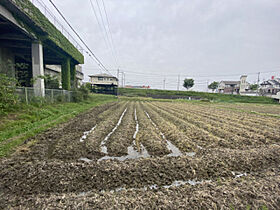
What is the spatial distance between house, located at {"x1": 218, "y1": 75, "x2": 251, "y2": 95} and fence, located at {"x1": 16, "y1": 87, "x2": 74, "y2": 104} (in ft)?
243

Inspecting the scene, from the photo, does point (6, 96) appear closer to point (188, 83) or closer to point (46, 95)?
point (46, 95)

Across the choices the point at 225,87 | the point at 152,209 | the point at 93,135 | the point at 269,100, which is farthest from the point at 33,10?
the point at 225,87

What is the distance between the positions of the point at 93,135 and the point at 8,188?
3.07 metres

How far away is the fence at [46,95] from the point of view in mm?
8208

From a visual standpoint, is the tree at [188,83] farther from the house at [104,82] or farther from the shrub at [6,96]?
the shrub at [6,96]

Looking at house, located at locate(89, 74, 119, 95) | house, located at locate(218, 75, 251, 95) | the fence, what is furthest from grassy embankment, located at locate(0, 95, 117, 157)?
house, located at locate(218, 75, 251, 95)

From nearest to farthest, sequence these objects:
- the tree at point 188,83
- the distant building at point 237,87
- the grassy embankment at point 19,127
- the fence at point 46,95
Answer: the grassy embankment at point 19,127
the fence at point 46,95
the distant building at point 237,87
the tree at point 188,83

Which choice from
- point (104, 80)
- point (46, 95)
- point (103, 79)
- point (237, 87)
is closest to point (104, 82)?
point (104, 80)

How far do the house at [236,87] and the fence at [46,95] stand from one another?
74.1 metres

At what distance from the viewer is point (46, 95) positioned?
11391mm

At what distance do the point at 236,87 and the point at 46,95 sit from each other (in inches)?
3201

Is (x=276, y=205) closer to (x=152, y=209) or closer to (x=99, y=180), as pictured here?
(x=152, y=209)

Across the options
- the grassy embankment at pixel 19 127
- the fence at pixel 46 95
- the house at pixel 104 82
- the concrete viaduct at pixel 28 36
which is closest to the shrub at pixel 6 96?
the grassy embankment at pixel 19 127

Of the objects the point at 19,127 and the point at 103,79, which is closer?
the point at 19,127
